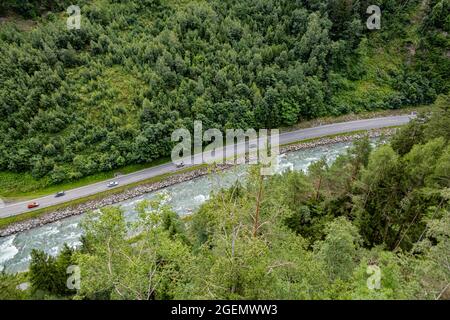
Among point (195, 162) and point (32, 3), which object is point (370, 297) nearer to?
point (195, 162)

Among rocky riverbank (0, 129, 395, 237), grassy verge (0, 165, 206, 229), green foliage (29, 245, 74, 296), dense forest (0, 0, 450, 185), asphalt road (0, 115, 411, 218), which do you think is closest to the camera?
green foliage (29, 245, 74, 296)

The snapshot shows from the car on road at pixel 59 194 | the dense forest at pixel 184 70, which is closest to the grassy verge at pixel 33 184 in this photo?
the dense forest at pixel 184 70

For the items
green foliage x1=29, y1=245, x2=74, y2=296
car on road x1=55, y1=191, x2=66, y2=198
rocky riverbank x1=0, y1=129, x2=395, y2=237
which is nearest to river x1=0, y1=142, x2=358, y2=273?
rocky riverbank x1=0, y1=129, x2=395, y2=237

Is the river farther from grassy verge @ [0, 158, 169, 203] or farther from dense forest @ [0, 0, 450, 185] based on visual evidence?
dense forest @ [0, 0, 450, 185]

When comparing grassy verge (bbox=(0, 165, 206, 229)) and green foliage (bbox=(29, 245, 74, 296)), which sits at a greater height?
green foliage (bbox=(29, 245, 74, 296))

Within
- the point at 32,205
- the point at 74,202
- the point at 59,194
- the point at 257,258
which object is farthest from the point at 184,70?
the point at 257,258

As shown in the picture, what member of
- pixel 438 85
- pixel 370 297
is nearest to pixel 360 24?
pixel 438 85
